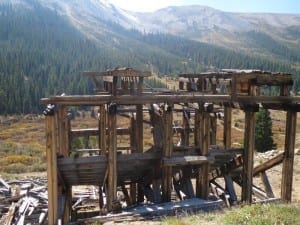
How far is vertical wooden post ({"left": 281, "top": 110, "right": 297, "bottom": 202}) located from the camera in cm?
1243

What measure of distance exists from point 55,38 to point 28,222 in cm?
19095

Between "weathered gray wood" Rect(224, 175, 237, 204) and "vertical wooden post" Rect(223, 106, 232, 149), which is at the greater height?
"vertical wooden post" Rect(223, 106, 232, 149)

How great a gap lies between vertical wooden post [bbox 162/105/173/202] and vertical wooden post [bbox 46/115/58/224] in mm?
Answer: 3496

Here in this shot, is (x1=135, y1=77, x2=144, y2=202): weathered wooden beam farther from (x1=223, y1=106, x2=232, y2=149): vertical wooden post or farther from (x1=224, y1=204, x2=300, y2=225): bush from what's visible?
(x1=224, y1=204, x2=300, y2=225): bush

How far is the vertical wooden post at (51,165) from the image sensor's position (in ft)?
33.2

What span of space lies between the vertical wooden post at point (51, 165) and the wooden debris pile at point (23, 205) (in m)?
3.37

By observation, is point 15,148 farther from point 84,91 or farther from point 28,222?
point 84,91

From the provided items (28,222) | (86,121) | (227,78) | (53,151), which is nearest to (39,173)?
Result: (28,222)

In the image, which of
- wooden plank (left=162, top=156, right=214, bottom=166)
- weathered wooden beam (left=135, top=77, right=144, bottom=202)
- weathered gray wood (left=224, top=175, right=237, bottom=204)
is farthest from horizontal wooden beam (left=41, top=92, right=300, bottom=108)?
weathered gray wood (left=224, top=175, right=237, bottom=204)

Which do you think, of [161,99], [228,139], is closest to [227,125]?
[228,139]

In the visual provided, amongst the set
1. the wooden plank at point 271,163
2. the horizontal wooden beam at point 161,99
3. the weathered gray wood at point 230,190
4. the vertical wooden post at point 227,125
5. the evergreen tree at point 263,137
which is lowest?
the evergreen tree at point 263,137

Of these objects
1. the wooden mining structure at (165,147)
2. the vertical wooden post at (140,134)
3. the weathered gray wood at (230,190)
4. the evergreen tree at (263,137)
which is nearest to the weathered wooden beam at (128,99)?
the wooden mining structure at (165,147)

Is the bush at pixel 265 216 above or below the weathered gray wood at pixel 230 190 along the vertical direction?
above

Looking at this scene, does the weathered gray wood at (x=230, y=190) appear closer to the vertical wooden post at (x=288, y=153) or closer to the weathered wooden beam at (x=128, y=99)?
the vertical wooden post at (x=288, y=153)
